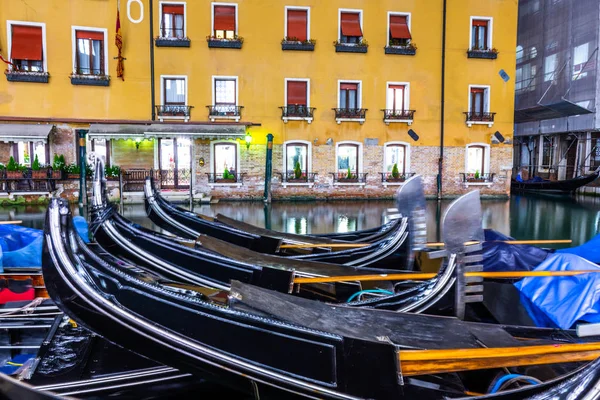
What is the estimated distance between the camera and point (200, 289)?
8.18 ft

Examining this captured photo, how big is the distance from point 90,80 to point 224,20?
3.23m

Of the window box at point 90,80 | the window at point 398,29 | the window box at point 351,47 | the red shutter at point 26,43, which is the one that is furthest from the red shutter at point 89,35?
the window at point 398,29

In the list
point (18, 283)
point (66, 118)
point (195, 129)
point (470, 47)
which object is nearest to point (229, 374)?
point (18, 283)

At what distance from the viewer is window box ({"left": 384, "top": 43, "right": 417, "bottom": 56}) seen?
35.8 feet

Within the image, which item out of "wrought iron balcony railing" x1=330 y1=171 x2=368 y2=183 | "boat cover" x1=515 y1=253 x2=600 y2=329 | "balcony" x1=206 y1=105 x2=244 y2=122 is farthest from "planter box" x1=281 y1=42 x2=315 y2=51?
"boat cover" x1=515 y1=253 x2=600 y2=329

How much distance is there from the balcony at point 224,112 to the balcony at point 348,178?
104 inches

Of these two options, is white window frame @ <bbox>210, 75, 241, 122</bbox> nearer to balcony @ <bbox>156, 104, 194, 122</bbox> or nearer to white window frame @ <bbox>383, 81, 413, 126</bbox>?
balcony @ <bbox>156, 104, 194, 122</bbox>

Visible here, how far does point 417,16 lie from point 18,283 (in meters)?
10.5

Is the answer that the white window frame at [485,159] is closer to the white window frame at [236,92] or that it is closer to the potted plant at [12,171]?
the white window frame at [236,92]

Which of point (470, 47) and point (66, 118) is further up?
point (470, 47)

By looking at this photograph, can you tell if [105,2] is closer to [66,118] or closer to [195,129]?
[66,118]

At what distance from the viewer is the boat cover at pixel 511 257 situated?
345cm

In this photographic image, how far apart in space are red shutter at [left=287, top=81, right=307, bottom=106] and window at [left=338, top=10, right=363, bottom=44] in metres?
1.43

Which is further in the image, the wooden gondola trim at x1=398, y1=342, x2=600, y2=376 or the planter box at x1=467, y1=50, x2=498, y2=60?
the planter box at x1=467, y1=50, x2=498, y2=60
